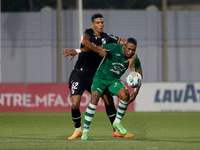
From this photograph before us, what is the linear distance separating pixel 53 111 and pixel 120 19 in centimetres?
1111

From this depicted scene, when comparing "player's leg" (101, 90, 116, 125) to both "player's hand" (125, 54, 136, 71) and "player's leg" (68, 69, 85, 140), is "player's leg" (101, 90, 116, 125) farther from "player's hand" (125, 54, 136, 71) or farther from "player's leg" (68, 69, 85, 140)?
"player's hand" (125, 54, 136, 71)

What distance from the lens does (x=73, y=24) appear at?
84.0 feet

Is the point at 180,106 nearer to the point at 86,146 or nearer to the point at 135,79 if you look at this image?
the point at 135,79

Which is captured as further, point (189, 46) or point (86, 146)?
point (189, 46)

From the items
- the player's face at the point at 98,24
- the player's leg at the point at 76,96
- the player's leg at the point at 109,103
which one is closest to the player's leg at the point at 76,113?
Result: the player's leg at the point at 76,96

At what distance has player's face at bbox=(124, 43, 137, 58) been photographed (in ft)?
24.8

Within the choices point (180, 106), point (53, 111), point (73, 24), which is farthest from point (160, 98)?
point (73, 24)

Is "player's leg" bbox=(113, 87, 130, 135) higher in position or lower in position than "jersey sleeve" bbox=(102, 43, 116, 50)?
lower

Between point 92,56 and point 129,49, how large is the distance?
0.84 m

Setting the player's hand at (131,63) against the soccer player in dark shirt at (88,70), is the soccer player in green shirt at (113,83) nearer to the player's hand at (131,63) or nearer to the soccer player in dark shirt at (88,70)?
the player's hand at (131,63)

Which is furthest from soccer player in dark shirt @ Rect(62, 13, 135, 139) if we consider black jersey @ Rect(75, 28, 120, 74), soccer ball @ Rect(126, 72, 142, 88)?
soccer ball @ Rect(126, 72, 142, 88)

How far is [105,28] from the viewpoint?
26.1 m

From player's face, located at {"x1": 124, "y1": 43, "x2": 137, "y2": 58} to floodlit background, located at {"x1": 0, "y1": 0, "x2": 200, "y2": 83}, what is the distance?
1766 centimetres

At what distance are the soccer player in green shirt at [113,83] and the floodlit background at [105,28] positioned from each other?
57.2 ft
